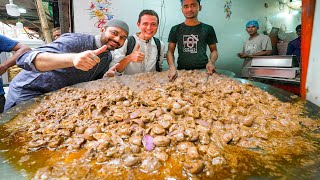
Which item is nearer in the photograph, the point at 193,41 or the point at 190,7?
the point at 190,7

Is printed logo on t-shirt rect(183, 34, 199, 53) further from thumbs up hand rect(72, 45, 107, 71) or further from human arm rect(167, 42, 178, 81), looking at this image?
thumbs up hand rect(72, 45, 107, 71)

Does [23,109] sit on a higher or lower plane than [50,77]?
lower

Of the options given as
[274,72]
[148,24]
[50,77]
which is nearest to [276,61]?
[274,72]

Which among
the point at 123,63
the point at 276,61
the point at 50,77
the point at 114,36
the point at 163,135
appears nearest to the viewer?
the point at 163,135

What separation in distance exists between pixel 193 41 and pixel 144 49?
106cm

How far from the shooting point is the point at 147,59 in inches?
164

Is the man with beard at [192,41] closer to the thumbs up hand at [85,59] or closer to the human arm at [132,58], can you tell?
the human arm at [132,58]

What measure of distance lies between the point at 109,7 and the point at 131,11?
606 mm

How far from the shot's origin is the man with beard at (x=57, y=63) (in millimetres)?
2330

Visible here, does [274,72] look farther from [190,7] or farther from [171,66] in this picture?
[190,7]

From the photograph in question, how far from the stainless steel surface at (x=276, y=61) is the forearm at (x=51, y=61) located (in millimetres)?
3049

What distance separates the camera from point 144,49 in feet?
13.4

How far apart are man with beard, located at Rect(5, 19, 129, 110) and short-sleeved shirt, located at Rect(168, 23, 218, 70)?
1575mm

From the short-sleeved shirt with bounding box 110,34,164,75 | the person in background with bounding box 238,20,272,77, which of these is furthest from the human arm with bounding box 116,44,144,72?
the person in background with bounding box 238,20,272,77
